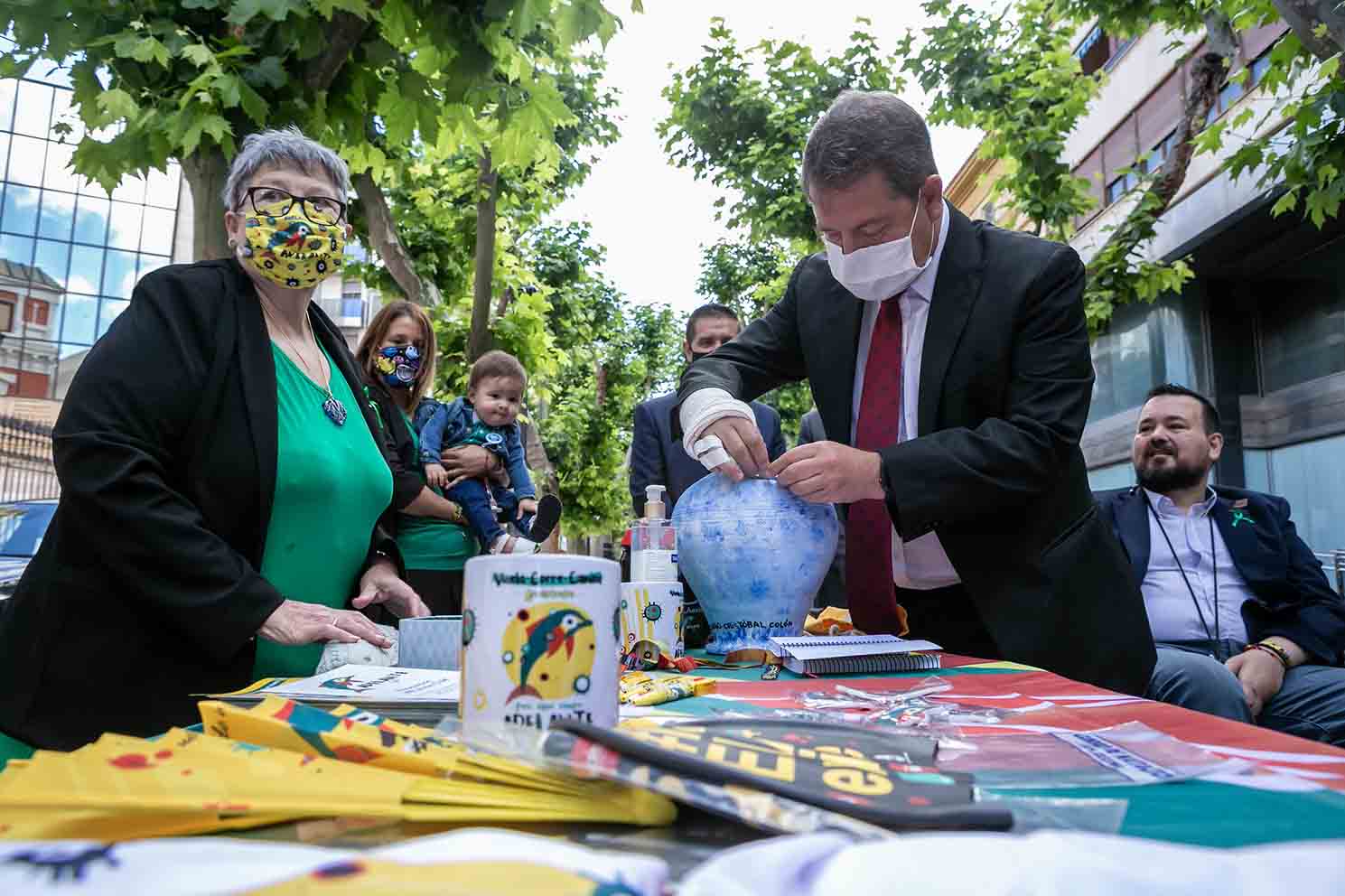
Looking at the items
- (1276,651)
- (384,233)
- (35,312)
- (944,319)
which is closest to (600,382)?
(384,233)

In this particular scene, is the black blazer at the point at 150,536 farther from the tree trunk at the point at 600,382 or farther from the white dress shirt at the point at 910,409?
the tree trunk at the point at 600,382

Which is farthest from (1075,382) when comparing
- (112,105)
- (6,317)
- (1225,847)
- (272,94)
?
(6,317)

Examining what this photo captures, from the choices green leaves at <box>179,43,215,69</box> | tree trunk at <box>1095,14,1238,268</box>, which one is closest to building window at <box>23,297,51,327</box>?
green leaves at <box>179,43,215,69</box>

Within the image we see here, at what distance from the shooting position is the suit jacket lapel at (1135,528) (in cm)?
375

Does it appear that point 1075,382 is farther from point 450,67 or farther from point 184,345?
point 450,67

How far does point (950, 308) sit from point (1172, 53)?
40.6 feet

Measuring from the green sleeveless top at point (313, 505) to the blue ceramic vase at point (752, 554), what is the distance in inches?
28.3

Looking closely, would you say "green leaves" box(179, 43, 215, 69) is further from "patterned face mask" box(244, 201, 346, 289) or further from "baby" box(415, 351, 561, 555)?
"baby" box(415, 351, 561, 555)

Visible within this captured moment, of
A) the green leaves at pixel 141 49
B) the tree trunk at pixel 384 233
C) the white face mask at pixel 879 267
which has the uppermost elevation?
the tree trunk at pixel 384 233

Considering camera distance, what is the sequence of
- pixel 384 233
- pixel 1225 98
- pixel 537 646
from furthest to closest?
pixel 1225 98 → pixel 384 233 → pixel 537 646

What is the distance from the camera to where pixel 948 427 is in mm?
1898

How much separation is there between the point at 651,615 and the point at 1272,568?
3086 millimetres

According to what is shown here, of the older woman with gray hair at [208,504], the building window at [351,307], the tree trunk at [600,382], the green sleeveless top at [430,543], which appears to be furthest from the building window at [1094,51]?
the building window at [351,307]

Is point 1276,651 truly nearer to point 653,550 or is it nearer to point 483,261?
point 653,550
